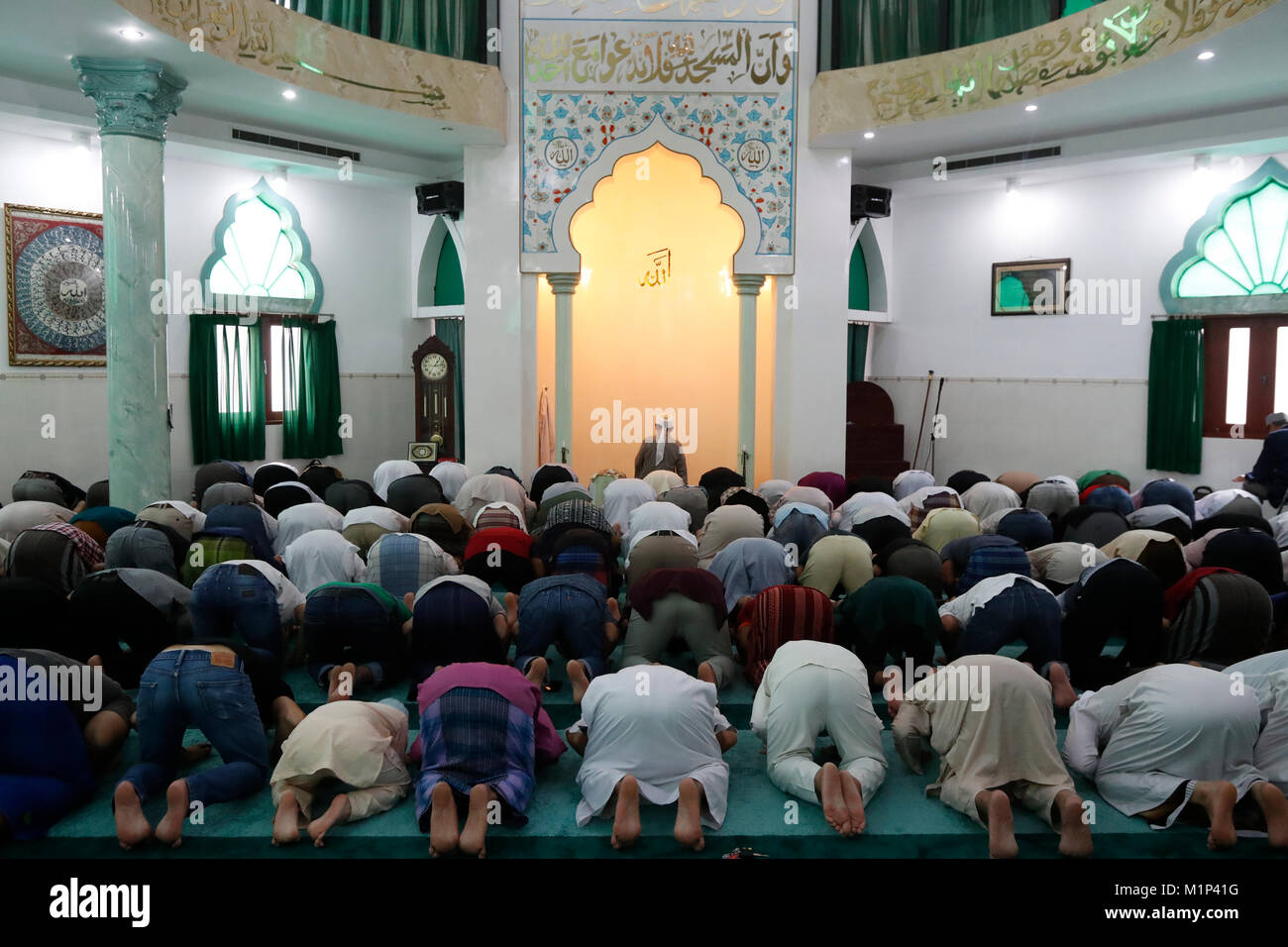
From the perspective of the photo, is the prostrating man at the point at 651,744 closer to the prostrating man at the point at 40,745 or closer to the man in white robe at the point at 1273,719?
the prostrating man at the point at 40,745

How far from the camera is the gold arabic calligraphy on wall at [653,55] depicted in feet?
27.9

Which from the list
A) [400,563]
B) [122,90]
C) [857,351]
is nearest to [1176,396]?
[857,351]

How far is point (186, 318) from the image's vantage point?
8.70 metres

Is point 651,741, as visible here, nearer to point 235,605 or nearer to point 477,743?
point 477,743

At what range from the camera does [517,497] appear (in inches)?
266

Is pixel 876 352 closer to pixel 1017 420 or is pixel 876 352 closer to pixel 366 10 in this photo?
pixel 1017 420

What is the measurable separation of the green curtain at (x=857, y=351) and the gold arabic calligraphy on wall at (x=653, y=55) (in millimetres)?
2805

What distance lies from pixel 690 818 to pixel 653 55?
23.5 ft

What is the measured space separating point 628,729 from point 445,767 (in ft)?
1.83

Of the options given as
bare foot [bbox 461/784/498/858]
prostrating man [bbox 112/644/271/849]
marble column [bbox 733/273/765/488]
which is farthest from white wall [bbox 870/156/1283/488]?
prostrating man [bbox 112/644/271/849]

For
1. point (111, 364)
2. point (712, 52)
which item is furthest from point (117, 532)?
point (712, 52)

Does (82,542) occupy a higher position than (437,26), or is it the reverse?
(437,26)

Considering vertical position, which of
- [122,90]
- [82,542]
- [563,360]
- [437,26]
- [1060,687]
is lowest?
[1060,687]

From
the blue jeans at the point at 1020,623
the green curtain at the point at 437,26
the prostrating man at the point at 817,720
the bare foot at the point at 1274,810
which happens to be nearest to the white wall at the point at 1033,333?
the green curtain at the point at 437,26
